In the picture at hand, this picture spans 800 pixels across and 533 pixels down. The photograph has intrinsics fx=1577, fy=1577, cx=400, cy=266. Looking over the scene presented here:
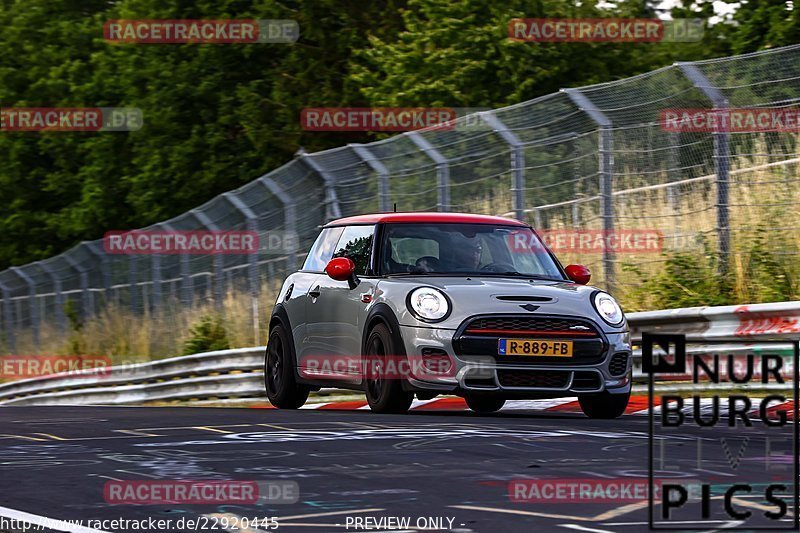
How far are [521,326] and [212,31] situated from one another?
2955cm

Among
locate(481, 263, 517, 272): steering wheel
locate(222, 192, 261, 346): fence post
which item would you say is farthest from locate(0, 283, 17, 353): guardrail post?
locate(481, 263, 517, 272): steering wheel

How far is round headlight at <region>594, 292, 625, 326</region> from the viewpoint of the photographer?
1143 cm

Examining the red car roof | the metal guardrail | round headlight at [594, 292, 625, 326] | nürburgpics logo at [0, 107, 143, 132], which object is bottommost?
the metal guardrail

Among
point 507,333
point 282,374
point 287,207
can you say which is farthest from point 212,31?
point 507,333

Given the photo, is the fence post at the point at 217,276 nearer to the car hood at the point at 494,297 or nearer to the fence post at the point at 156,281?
the fence post at the point at 156,281

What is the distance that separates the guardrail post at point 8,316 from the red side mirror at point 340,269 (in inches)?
1011

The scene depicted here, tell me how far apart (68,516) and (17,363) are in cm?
2952

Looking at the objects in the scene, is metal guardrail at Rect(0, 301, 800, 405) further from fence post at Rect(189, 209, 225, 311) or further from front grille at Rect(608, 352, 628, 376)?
fence post at Rect(189, 209, 225, 311)

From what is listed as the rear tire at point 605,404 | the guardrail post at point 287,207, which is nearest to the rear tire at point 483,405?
the rear tire at point 605,404

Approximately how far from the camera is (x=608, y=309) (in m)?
11.5

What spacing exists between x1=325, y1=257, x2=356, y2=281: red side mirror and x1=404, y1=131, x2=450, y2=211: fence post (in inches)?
192

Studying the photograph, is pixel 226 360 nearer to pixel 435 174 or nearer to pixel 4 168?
pixel 435 174

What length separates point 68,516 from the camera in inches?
259

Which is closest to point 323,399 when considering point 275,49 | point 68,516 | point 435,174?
point 435,174
